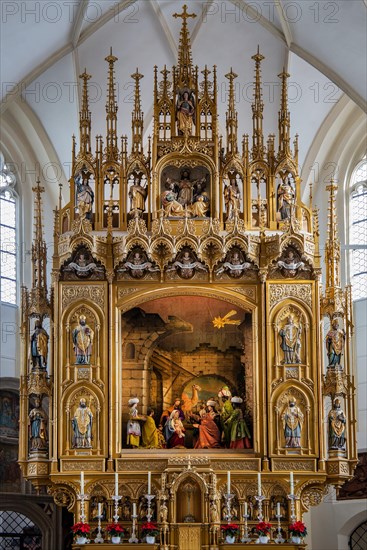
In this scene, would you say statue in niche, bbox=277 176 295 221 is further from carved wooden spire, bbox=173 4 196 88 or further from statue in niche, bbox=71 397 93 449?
statue in niche, bbox=71 397 93 449

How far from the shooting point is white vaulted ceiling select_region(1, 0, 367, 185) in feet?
93.8

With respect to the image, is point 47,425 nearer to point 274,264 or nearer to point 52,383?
point 52,383

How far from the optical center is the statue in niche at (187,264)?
2519 centimetres

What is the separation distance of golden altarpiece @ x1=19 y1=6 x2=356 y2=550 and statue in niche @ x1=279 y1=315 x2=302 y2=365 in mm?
24

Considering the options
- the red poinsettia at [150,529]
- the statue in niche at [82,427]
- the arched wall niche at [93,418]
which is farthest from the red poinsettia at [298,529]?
the statue in niche at [82,427]

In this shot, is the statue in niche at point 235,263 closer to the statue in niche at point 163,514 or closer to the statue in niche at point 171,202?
the statue in niche at point 171,202

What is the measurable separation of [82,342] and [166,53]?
30.8 feet

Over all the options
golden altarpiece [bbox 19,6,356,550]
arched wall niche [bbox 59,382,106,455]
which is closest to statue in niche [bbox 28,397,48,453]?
golden altarpiece [bbox 19,6,356,550]

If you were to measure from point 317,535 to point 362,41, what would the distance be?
10007 mm

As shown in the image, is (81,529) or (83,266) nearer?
(81,529)

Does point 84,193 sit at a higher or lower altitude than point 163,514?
higher

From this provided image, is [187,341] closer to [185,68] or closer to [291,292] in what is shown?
[291,292]

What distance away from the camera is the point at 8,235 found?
31.1m

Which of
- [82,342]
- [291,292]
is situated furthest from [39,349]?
[291,292]
